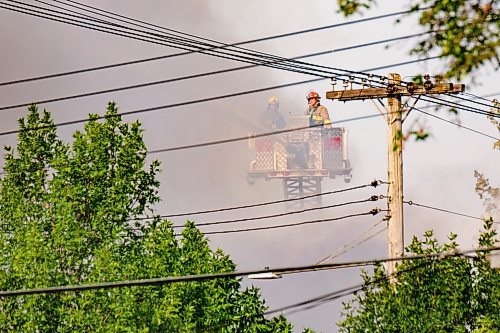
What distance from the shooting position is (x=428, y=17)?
18266 millimetres

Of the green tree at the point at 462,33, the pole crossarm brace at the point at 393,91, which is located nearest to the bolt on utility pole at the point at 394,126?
the pole crossarm brace at the point at 393,91

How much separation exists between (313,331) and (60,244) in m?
9.13

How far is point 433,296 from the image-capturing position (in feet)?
126

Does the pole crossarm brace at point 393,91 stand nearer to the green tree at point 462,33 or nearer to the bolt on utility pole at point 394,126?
the bolt on utility pole at point 394,126

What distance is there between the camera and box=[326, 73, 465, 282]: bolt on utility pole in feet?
120

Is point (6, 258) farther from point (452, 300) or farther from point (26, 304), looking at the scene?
point (452, 300)

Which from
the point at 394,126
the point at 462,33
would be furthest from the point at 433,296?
the point at 462,33

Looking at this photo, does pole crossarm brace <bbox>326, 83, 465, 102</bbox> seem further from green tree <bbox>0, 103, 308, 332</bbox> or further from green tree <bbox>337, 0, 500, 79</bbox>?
green tree <bbox>337, 0, 500, 79</bbox>

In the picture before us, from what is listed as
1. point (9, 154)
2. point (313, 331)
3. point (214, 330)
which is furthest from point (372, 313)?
point (9, 154)

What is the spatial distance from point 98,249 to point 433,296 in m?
10.8

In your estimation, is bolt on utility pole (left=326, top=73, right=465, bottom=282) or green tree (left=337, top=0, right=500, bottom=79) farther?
bolt on utility pole (left=326, top=73, right=465, bottom=282)

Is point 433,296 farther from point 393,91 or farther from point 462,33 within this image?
point 462,33

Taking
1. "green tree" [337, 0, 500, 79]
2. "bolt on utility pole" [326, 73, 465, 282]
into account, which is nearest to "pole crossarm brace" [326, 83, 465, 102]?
"bolt on utility pole" [326, 73, 465, 282]

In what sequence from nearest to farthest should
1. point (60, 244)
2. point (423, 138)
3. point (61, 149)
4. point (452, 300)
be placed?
1. point (423, 138)
2. point (452, 300)
3. point (60, 244)
4. point (61, 149)
